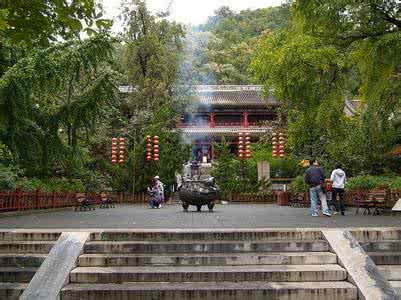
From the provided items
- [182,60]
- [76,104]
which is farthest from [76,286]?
[182,60]

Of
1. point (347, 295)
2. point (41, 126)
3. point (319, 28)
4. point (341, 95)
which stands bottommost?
point (347, 295)

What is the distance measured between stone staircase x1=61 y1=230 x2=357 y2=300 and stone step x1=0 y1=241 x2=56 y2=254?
0.59 m

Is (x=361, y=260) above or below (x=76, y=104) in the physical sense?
below

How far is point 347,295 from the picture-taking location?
19.2 feet

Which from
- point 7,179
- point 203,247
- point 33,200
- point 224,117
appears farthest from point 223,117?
point 203,247

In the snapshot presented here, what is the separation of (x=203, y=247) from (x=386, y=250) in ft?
8.58

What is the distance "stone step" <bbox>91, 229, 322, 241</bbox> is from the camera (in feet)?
23.5

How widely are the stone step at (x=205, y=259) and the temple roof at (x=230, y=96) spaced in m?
33.6

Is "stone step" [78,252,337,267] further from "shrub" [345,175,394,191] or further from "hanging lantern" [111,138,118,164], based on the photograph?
"hanging lantern" [111,138,118,164]

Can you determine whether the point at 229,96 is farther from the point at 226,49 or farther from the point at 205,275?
the point at 205,275

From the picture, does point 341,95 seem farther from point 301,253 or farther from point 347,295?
point 347,295

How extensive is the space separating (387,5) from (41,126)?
11.2 meters

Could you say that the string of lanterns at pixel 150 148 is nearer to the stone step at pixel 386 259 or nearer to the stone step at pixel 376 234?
the stone step at pixel 376 234

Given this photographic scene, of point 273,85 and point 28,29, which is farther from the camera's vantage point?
point 273,85
